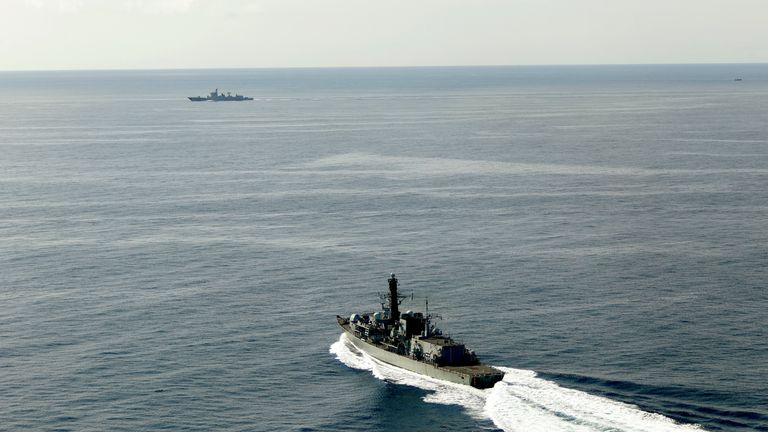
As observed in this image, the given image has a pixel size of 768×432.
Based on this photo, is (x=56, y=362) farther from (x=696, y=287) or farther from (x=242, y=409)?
(x=696, y=287)

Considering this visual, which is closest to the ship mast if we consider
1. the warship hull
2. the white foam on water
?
the warship hull

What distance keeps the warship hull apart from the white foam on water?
726mm

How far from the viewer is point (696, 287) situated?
144750 millimetres

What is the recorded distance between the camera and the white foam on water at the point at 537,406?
95.6 meters

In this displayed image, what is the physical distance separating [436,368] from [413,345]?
26.4 ft

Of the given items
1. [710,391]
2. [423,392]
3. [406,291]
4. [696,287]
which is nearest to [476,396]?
[423,392]

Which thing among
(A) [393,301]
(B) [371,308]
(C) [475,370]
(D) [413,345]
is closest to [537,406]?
(C) [475,370]

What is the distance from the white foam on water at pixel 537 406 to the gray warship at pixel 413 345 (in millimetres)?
1343

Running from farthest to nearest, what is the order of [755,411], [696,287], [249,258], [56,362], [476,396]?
[249,258] → [696,287] → [56,362] → [476,396] → [755,411]

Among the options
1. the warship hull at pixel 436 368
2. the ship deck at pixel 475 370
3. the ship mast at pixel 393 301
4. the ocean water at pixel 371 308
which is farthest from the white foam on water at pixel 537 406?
the ship mast at pixel 393 301

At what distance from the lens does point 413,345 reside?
12000cm

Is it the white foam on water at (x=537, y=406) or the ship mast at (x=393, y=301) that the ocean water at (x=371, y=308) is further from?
the ship mast at (x=393, y=301)

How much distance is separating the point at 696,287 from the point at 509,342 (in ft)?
123

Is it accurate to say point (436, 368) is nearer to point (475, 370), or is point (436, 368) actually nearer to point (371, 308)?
point (475, 370)
